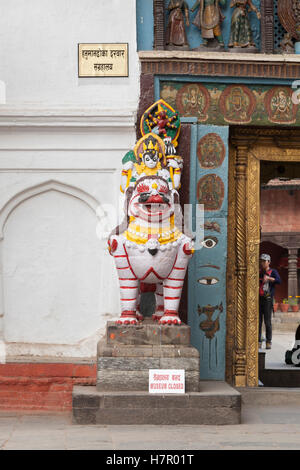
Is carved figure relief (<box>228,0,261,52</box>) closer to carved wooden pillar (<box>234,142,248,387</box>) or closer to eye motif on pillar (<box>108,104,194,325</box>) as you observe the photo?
carved wooden pillar (<box>234,142,248,387</box>)

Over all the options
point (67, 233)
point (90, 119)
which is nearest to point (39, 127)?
point (90, 119)

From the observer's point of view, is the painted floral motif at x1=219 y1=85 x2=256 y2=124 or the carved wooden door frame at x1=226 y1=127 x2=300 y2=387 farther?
the carved wooden door frame at x1=226 y1=127 x2=300 y2=387

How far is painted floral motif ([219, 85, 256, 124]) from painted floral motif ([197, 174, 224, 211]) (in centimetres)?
59

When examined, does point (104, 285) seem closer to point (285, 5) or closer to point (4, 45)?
point (4, 45)

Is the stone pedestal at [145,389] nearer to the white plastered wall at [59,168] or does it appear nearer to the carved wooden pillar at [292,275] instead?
the white plastered wall at [59,168]

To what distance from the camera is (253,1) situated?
722 centimetres

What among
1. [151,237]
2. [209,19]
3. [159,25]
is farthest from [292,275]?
[151,237]

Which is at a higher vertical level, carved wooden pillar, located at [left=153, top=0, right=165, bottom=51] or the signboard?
carved wooden pillar, located at [left=153, top=0, right=165, bottom=51]

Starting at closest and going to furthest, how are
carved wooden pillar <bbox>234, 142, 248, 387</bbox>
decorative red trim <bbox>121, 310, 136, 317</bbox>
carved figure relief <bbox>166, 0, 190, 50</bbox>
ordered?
decorative red trim <bbox>121, 310, 136, 317</bbox>
carved figure relief <bbox>166, 0, 190, 50</bbox>
carved wooden pillar <bbox>234, 142, 248, 387</bbox>

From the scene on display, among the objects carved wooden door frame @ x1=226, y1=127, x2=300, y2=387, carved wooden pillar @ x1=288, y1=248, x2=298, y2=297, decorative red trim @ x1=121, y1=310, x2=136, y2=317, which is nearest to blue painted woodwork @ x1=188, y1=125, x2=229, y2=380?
carved wooden door frame @ x1=226, y1=127, x2=300, y2=387

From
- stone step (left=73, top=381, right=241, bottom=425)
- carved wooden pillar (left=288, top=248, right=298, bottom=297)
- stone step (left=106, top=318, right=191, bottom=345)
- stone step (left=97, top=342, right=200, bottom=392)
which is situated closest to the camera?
stone step (left=73, top=381, right=241, bottom=425)

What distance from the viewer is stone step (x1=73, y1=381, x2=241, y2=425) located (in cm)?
561

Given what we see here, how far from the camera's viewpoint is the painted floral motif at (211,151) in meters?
6.97

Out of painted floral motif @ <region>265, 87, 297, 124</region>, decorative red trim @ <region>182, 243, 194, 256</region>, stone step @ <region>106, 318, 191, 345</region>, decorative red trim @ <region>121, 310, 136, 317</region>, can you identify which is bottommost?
stone step @ <region>106, 318, 191, 345</region>
